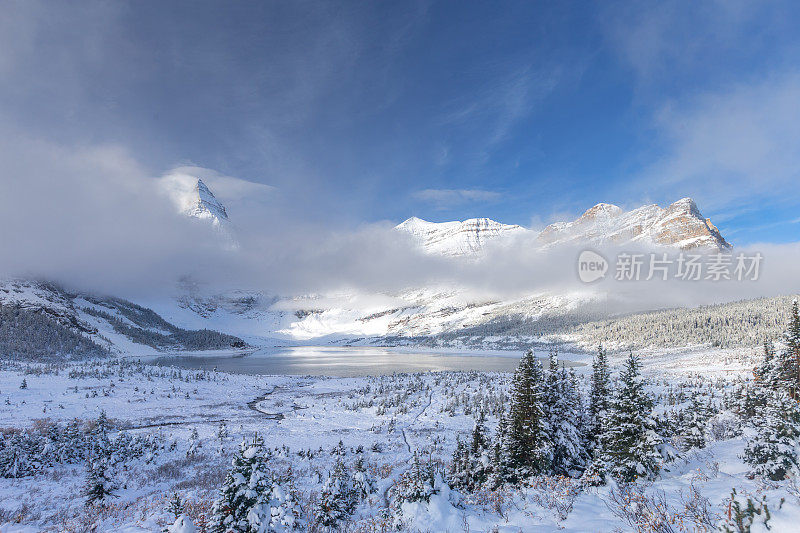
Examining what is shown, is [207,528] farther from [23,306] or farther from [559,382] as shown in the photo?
[23,306]

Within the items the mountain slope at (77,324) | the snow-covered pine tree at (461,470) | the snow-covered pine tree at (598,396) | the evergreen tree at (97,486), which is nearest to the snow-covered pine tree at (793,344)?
the snow-covered pine tree at (598,396)

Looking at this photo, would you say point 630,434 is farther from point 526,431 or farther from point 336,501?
point 336,501

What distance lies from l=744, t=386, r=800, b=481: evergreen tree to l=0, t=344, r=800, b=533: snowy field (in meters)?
0.55

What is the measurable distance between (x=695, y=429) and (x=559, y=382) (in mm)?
6463

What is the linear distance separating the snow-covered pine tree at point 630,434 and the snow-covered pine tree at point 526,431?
2478mm

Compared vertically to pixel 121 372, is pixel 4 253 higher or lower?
higher

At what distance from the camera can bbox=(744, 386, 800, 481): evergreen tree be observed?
26.1ft

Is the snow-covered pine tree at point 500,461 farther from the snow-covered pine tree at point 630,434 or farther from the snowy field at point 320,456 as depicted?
the snow-covered pine tree at point 630,434

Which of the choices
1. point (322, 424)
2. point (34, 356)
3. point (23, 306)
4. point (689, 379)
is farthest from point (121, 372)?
point (23, 306)

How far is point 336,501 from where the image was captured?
12148 mm

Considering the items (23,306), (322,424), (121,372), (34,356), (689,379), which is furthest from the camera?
(23,306)

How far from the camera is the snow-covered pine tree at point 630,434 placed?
12.3 m

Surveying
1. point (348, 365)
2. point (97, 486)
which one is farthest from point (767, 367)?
point (348, 365)

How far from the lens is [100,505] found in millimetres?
14352
